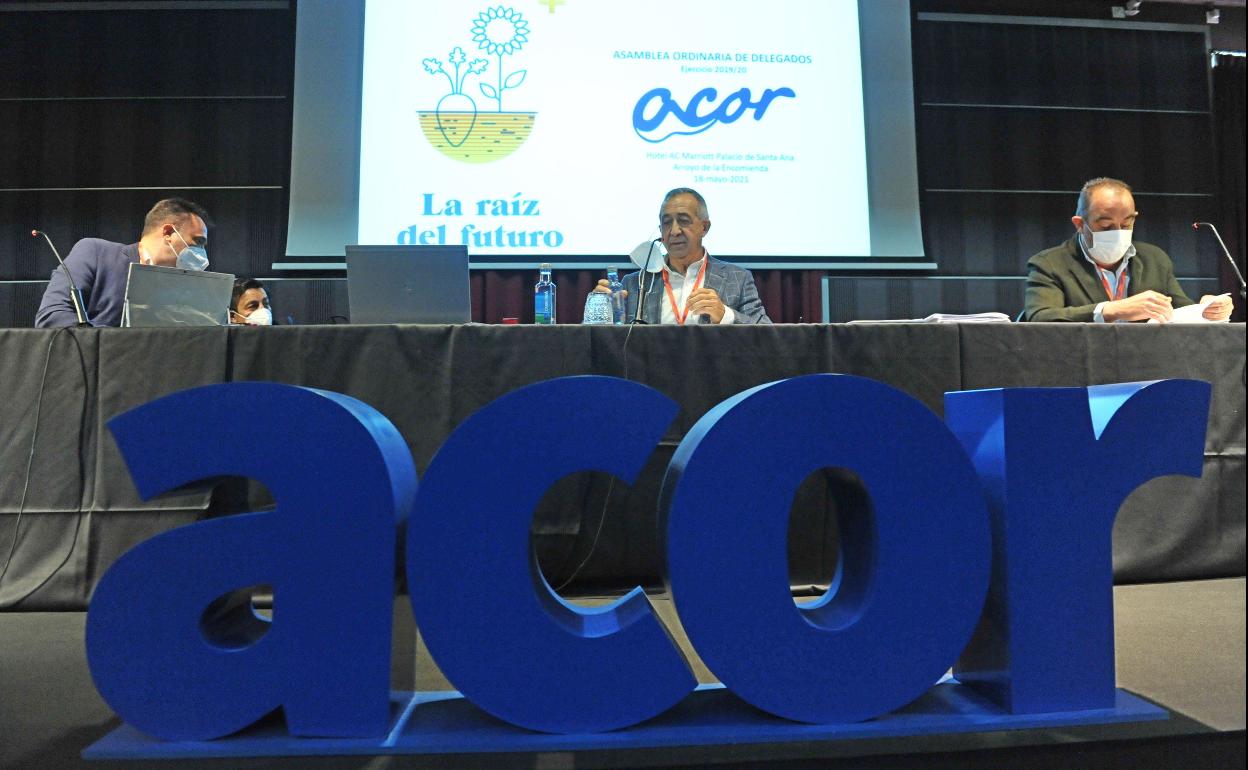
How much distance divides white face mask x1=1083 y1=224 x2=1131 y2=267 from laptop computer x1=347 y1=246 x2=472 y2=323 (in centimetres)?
195

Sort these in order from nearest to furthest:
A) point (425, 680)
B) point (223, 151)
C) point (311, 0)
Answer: point (425, 680), point (311, 0), point (223, 151)

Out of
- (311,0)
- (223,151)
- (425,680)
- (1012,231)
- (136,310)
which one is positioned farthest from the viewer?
(1012,231)

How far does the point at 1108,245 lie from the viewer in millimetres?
2541

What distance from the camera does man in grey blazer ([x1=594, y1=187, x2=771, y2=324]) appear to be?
2.80 meters

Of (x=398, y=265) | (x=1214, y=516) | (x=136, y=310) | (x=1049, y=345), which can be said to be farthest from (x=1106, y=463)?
(x=136, y=310)

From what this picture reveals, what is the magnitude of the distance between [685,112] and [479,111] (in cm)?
99

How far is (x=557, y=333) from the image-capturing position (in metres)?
1.95

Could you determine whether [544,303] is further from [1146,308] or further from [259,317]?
[1146,308]

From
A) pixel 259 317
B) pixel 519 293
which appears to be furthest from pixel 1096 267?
pixel 259 317

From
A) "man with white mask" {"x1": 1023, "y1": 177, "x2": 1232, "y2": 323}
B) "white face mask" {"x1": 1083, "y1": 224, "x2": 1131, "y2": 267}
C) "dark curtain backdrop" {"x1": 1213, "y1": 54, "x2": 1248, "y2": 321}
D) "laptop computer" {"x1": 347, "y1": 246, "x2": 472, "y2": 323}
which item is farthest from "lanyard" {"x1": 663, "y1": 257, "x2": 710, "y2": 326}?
"dark curtain backdrop" {"x1": 1213, "y1": 54, "x2": 1248, "y2": 321}

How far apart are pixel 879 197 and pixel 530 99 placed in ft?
5.88

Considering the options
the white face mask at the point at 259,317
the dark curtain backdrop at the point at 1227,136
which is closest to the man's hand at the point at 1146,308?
the white face mask at the point at 259,317

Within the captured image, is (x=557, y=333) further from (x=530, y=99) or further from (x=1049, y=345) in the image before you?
(x=530, y=99)

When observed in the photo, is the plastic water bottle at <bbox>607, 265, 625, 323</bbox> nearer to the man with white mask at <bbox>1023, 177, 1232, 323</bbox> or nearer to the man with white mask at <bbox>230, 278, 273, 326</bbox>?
the man with white mask at <bbox>1023, 177, 1232, 323</bbox>
